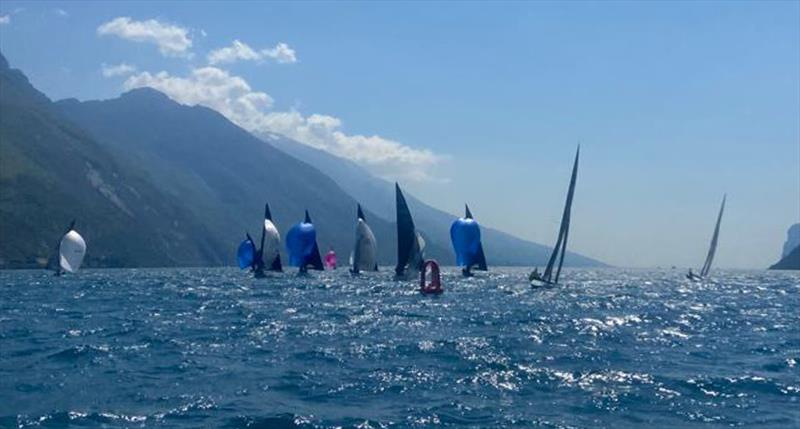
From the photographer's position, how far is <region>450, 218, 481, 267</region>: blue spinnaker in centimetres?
12838

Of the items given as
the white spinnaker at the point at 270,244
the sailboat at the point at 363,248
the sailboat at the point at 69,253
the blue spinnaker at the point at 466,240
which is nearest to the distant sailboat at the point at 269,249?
the white spinnaker at the point at 270,244

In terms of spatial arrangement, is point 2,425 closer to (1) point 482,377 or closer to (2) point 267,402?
(2) point 267,402

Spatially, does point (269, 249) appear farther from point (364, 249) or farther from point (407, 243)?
point (407, 243)

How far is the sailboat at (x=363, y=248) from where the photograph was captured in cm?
13838

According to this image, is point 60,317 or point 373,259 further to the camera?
point 373,259

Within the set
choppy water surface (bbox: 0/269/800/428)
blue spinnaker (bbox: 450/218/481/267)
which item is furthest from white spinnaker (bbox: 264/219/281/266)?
choppy water surface (bbox: 0/269/800/428)

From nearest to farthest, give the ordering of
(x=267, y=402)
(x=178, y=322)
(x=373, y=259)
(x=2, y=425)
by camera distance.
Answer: (x=2, y=425)
(x=267, y=402)
(x=178, y=322)
(x=373, y=259)

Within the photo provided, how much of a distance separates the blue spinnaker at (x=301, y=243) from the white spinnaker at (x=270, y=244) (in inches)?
87.9

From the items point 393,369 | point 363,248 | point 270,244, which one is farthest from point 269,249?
point 393,369

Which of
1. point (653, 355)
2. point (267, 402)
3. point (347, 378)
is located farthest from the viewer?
point (653, 355)

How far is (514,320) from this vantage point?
53.9 meters

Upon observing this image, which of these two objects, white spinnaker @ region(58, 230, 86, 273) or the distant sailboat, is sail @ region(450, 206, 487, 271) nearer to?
the distant sailboat

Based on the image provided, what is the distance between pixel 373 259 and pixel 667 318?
87428 mm

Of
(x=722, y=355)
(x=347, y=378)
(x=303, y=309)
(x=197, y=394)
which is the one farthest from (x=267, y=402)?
(x=303, y=309)
